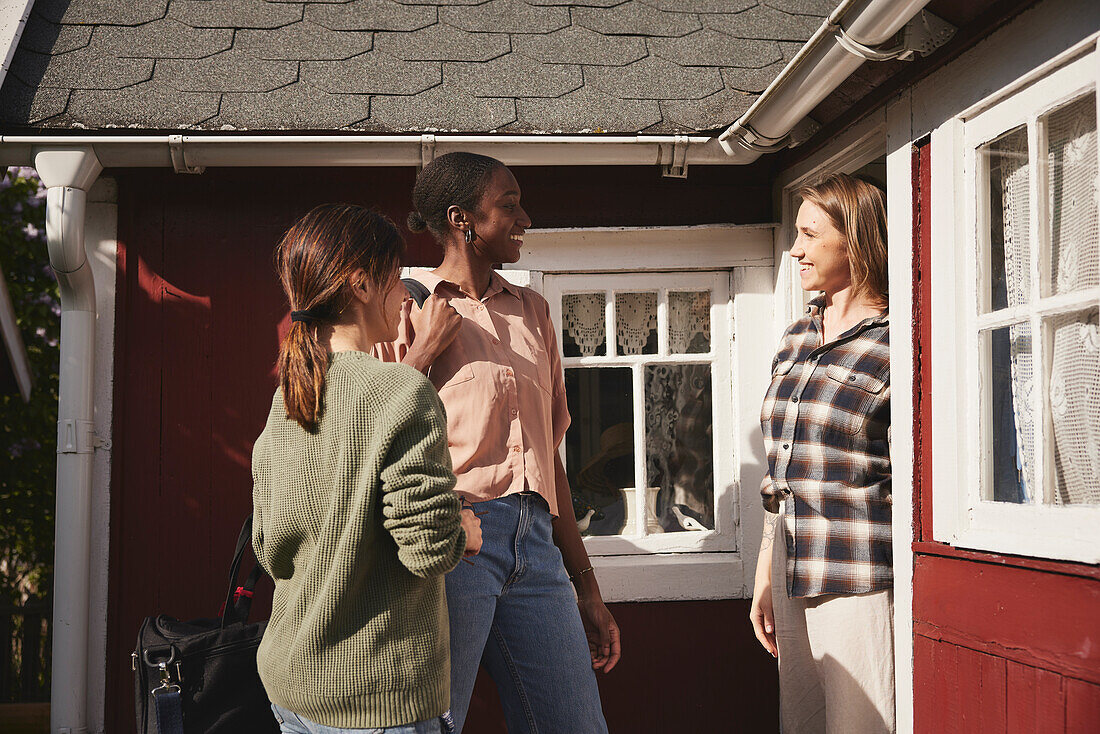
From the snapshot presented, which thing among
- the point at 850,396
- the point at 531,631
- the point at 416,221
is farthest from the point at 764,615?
the point at 416,221

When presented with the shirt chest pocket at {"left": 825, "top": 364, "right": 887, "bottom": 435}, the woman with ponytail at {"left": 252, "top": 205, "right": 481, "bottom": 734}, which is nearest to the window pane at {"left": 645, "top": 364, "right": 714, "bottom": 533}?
the shirt chest pocket at {"left": 825, "top": 364, "right": 887, "bottom": 435}

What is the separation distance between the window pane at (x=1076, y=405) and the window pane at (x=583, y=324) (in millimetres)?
1982

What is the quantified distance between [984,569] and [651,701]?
1824 mm

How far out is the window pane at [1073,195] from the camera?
2172mm

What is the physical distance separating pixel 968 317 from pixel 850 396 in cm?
44

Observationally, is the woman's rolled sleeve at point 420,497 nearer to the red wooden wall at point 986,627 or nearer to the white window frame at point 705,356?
the red wooden wall at point 986,627

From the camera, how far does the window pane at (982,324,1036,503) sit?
237 cm

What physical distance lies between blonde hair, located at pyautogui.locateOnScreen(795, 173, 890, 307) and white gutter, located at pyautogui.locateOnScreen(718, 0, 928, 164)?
0.29 m

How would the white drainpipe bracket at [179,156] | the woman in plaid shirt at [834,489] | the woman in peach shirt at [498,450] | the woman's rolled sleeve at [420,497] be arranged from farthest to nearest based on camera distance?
1. the white drainpipe bracket at [179,156]
2. the woman in plaid shirt at [834,489]
3. the woman in peach shirt at [498,450]
4. the woman's rolled sleeve at [420,497]

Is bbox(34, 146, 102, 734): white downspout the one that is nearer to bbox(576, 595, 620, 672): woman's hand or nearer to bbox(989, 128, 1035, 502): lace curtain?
bbox(576, 595, 620, 672): woman's hand

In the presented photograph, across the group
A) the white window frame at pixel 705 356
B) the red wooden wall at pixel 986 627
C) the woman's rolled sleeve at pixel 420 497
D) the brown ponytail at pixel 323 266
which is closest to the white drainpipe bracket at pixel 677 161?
the white window frame at pixel 705 356

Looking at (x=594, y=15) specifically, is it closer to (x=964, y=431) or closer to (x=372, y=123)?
(x=372, y=123)

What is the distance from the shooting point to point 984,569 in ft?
8.05

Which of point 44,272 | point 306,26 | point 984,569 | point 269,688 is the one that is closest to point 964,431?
point 984,569
